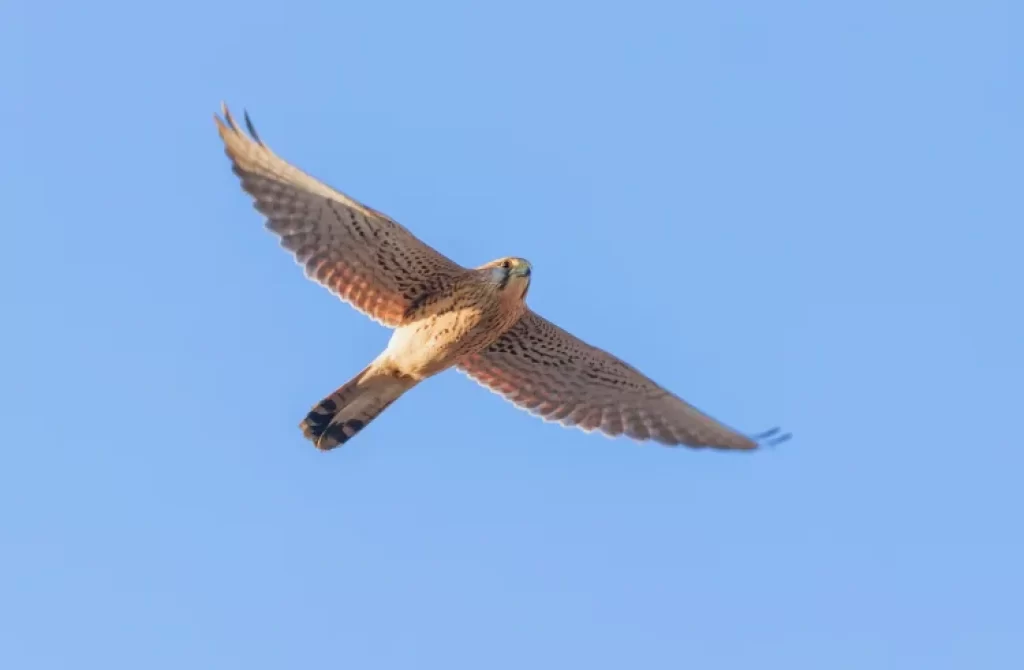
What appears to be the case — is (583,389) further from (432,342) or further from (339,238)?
(339,238)

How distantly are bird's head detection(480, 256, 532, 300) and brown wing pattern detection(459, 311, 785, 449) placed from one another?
0.95 metres

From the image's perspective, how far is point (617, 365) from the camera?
14.5 m

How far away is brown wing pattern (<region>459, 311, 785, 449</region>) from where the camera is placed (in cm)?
1435

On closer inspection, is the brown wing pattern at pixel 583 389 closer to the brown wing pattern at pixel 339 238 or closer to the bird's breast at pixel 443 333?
the bird's breast at pixel 443 333

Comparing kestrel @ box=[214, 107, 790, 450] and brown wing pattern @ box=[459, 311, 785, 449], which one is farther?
brown wing pattern @ box=[459, 311, 785, 449]

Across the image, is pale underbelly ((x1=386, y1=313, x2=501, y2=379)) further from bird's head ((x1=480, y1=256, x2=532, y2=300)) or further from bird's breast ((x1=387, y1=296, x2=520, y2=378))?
bird's head ((x1=480, y1=256, x2=532, y2=300))

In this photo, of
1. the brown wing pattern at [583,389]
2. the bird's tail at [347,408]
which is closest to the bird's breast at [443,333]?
the bird's tail at [347,408]

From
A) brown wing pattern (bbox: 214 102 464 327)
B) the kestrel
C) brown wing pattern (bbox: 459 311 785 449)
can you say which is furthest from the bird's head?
brown wing pattern (bbox: 459 311 785 449)

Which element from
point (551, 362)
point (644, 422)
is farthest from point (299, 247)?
point (644, 422)

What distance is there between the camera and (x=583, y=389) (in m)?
14.8

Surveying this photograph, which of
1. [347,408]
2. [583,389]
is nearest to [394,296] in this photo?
[347,408]

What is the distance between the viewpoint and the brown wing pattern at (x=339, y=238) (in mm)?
13172

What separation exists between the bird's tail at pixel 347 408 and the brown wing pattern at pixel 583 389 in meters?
1.14

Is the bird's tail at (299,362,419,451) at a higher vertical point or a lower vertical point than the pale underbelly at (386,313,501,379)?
lower
